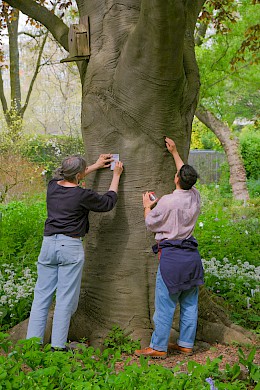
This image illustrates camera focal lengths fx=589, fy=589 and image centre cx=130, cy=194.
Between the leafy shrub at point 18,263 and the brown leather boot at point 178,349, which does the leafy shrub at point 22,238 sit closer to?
the leafy shrub at point 18,263

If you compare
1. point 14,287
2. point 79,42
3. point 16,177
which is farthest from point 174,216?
point 16,177

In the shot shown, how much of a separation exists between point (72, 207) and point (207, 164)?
18.8 m

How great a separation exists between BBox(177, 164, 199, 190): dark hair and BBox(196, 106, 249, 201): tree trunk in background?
12532 millimetres

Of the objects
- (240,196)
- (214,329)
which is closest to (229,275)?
(214,329)

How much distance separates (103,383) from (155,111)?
2.53 m

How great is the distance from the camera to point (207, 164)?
2333 cm

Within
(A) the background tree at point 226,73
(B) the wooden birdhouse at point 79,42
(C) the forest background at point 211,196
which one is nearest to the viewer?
(B) the wooden birdhouse at point 79,42

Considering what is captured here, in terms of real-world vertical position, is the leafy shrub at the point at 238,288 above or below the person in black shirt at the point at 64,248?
below

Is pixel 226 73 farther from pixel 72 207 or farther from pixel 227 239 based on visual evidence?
pixel 72 207

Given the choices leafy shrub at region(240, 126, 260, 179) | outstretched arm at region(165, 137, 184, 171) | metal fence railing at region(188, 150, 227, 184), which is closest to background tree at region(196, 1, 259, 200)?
metal fence railing at region(188, 150, 227, 184)

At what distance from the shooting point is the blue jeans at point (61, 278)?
16.1ft

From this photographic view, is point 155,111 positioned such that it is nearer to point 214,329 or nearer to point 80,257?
point 80,257

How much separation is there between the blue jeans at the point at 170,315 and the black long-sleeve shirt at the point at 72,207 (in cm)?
75

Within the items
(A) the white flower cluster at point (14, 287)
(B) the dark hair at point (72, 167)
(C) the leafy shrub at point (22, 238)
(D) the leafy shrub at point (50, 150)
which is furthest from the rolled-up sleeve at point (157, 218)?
(D) the leafy shrub at point (50, 150)
